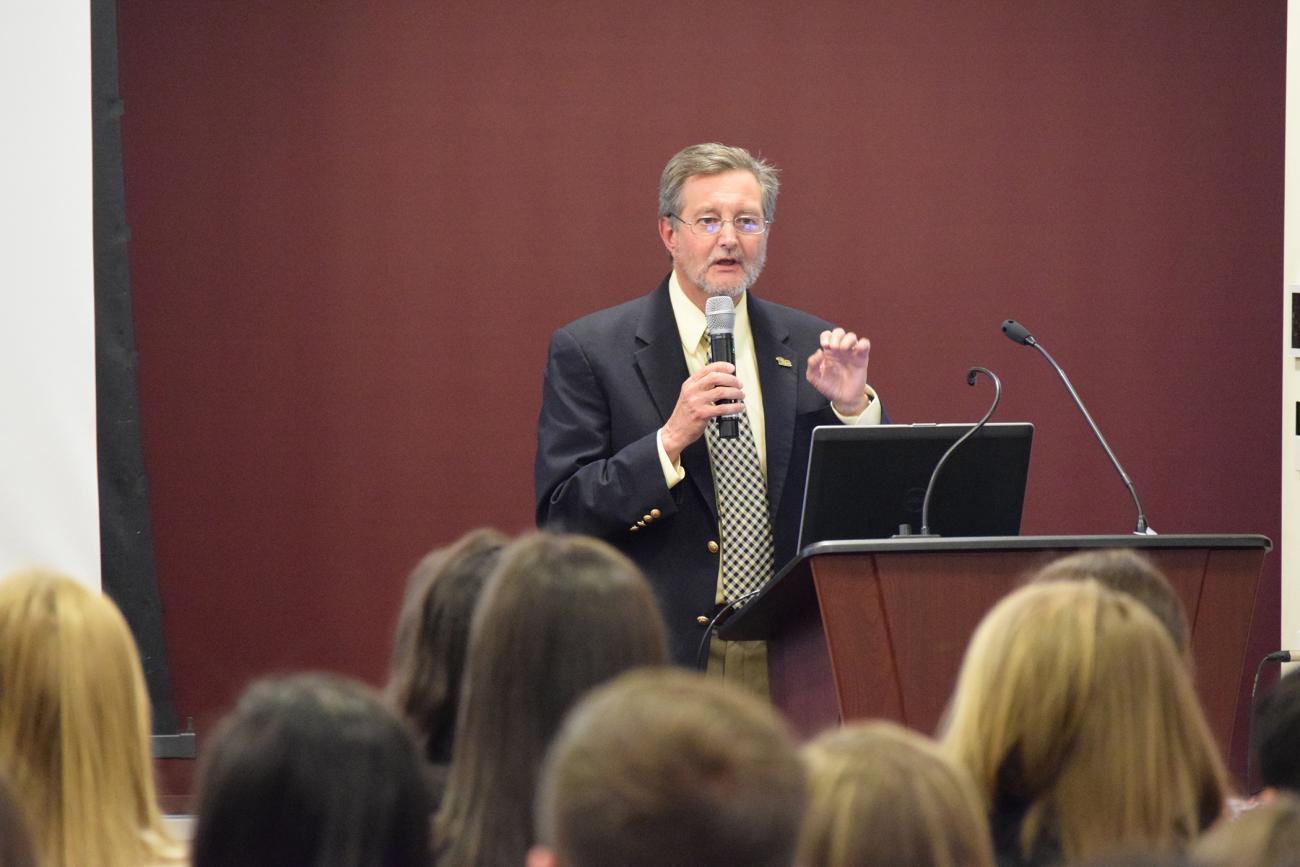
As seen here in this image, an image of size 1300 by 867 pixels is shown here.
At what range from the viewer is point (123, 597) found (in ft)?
13.5

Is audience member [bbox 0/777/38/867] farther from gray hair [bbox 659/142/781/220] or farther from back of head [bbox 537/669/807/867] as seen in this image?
gray hair [bbox 659/142/781/220]

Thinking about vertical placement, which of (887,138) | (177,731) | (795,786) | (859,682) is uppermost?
(887,138)

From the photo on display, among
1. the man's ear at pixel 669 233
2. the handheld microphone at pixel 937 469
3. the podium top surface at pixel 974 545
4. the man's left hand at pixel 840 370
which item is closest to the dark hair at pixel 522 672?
the podium top surface at pixel 974 545

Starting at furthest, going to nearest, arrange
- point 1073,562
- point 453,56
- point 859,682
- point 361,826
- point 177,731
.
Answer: point 453,56, point 177,731, point 859,682, point 1073,562, point 361,826

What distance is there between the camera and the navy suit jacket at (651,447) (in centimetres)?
345

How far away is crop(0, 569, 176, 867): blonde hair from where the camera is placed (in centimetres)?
170

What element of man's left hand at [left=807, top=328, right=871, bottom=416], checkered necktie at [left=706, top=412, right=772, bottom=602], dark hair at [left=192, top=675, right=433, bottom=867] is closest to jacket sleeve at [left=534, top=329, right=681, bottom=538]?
checkered necktie at [left=706, top=412, right=772, bottom=602]

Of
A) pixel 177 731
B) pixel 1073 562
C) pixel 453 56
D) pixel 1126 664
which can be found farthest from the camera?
pixel 453 56

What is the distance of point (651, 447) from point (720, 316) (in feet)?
0.97

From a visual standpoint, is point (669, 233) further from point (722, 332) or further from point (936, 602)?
point (936, 602)

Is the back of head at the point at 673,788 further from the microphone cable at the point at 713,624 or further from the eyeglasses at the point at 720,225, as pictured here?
the eyeglasses at the point at 720,225

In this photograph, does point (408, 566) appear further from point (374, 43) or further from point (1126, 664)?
point (1126, 664)

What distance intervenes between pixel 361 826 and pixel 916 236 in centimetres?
392

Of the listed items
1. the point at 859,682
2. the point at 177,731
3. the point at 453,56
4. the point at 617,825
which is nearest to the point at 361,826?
the point at 617,825
